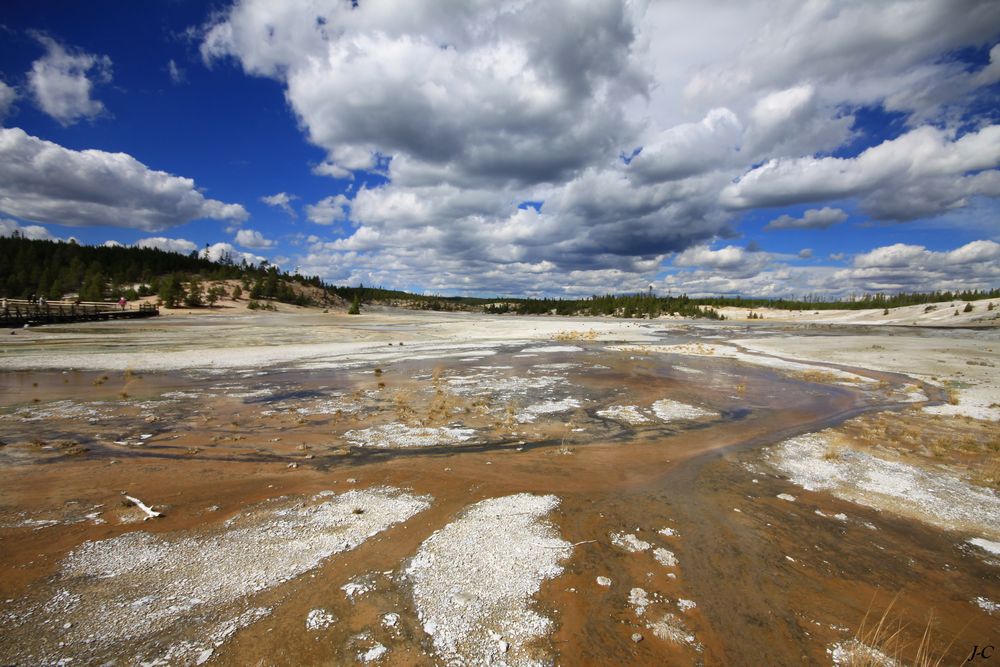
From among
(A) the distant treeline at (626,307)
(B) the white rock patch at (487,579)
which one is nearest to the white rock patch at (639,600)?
(B) the white rock patch at (487,579)

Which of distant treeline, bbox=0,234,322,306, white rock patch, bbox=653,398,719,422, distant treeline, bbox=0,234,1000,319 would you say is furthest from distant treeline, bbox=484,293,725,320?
white rock patch, bbox=653,398,719,422

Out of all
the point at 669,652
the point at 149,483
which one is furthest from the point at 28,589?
the point at 669,652

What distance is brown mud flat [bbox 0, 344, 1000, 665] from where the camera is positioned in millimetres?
3771

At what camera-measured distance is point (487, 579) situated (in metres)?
4.50

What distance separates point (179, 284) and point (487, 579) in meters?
92.7

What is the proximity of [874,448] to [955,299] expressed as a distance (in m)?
93.6

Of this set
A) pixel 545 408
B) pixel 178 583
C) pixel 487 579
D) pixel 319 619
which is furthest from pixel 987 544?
pixel 178 583

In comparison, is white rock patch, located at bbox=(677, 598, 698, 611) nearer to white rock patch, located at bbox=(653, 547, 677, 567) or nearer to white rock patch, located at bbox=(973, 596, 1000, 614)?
white rock patch, located at bbox=(653, 547, 677, 567)

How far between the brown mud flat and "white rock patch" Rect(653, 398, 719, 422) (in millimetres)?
397

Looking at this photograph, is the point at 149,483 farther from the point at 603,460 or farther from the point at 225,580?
the point at 603,460

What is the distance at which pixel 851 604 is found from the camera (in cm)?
425

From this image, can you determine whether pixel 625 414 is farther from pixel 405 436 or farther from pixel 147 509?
pixel 147 509

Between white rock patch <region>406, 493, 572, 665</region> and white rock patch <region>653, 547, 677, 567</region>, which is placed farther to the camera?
white rock patch <region>653, 547, 677, 567</region>

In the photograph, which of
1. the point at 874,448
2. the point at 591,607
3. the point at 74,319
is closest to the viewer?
the point at 591,607
